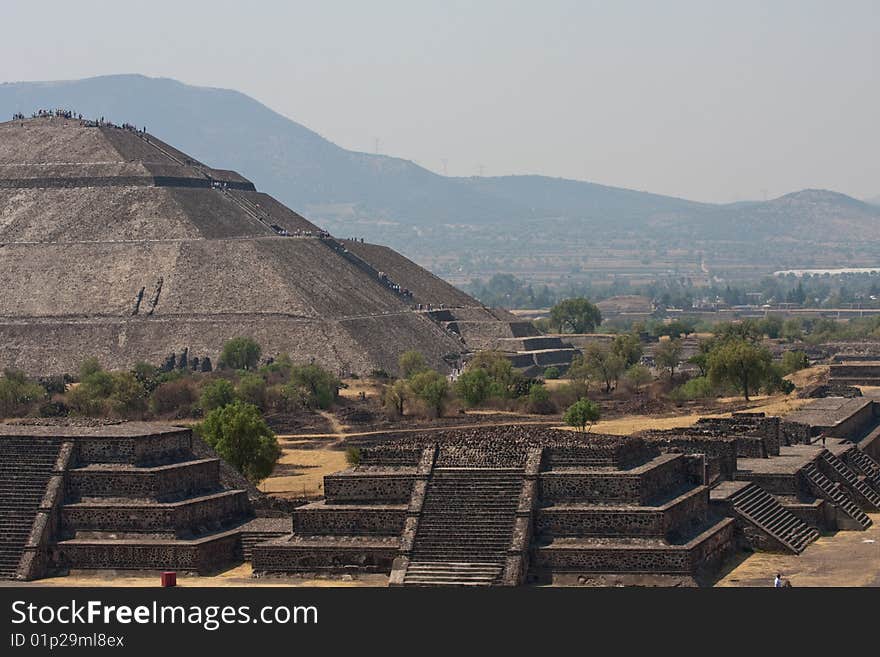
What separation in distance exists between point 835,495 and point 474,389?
160 ft

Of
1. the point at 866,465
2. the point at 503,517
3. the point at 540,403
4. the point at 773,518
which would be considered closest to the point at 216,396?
the point at 540,403

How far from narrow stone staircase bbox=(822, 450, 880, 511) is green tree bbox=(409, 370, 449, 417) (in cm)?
3896

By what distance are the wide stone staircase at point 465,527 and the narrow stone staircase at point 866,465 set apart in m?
24.0

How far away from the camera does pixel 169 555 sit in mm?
51406

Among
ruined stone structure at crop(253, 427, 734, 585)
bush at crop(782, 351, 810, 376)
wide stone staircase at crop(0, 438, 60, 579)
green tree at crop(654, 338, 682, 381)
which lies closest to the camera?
ruined stone structure at crop(253, 427, 734, 585)

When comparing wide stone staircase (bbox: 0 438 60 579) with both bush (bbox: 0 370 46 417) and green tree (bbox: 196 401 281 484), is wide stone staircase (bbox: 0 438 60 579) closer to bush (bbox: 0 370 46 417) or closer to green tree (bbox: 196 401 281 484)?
green tree (bbox: 196 401 281 484)

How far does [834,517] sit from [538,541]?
1561 centimetres

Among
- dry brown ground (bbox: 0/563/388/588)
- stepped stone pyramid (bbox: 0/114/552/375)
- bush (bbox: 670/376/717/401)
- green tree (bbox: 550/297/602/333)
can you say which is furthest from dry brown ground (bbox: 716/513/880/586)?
green tree (bbox: 550/297/602/333)

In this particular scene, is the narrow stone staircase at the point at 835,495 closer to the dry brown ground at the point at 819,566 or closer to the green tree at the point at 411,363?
the dry brown ground at the point at 819,566

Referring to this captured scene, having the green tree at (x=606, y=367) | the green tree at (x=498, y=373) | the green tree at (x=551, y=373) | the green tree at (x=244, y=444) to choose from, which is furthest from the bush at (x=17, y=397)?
the green tree at (x=551, y=373)

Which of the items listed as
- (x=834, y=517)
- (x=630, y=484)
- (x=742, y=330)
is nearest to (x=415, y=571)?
(x=630, y=484)

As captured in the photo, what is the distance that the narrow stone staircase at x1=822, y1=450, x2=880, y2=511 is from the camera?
6581 centimetres

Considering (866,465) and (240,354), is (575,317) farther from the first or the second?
(866,465)

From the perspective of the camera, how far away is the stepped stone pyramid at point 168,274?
137 m
